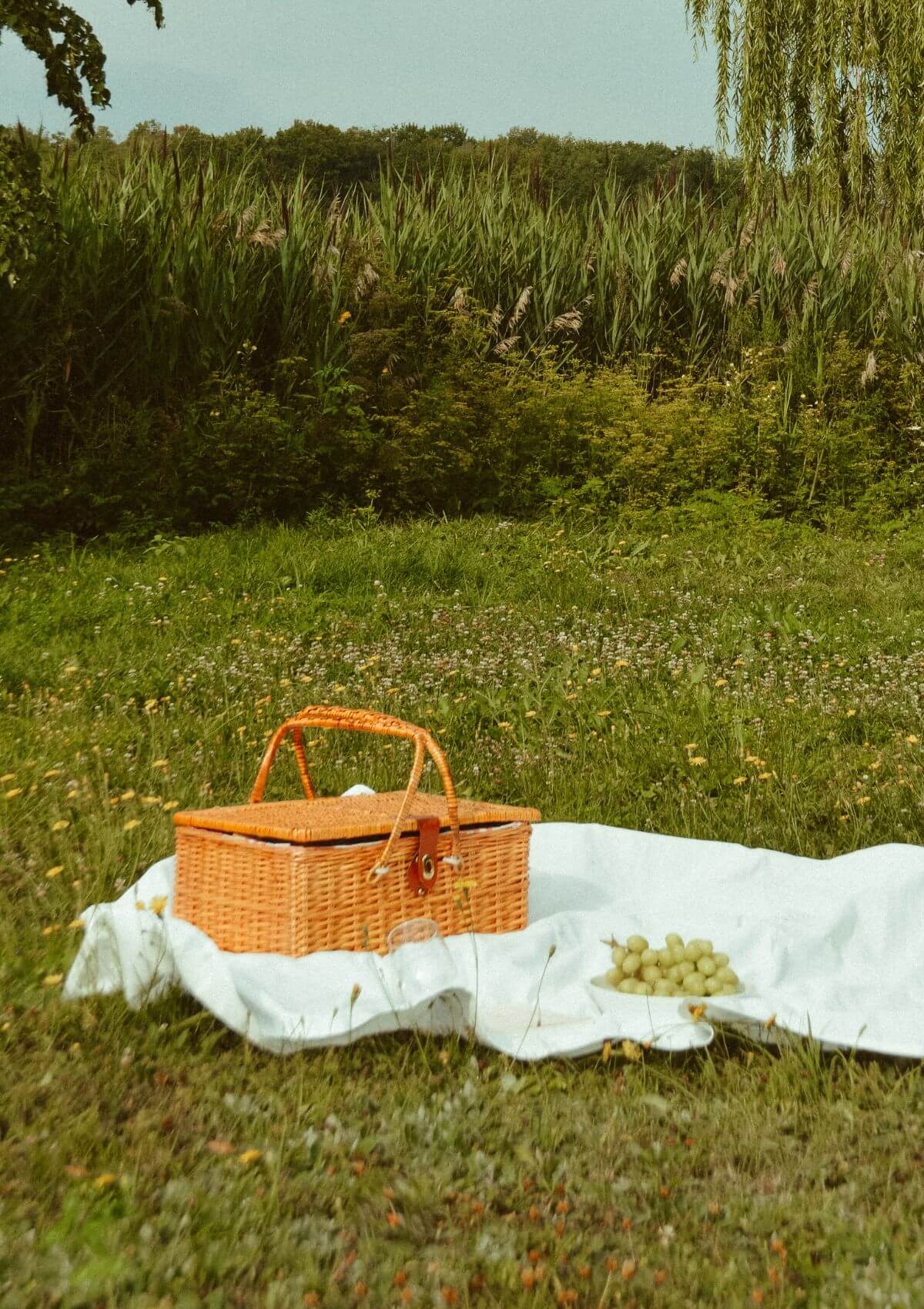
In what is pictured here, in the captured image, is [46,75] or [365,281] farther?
[365,281]

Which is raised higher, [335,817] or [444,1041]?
[335,817]

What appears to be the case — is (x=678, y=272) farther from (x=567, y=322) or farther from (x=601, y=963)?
(x=601, y=963)

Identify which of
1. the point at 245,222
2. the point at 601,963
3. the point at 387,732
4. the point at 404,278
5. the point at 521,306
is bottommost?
the point at 601,963

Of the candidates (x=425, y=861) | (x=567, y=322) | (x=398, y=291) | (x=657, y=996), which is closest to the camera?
(x=657, y=996)

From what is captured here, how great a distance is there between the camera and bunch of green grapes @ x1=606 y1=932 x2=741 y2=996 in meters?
2.44

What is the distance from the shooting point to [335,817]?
105 inches

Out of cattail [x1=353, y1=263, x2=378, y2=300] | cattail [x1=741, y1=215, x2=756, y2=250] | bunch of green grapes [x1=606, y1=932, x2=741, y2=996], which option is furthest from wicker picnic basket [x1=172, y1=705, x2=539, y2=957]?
cattail [x1=741, y1=215, x2=756, y2=250]

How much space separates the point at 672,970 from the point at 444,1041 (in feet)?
1.75

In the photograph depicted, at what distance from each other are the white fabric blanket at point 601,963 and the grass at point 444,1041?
0.20ft

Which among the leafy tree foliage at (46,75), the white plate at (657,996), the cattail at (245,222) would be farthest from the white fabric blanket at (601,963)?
the cattail at (245,222)

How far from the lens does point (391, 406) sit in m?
9.98

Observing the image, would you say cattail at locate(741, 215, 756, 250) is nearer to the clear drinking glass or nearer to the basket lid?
the basket lid

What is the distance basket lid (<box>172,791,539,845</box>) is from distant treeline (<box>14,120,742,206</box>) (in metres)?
8.87

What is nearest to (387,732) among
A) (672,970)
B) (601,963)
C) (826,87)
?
(601,963)
